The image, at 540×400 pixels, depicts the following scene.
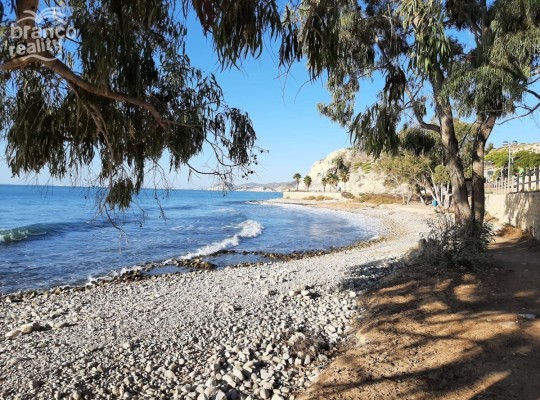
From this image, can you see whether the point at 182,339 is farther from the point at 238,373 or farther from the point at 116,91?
the point at 116,91

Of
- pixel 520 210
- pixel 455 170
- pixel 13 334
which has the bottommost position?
pixel 13 334

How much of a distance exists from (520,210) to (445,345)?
11528 mm

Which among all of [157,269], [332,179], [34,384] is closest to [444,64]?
[34,384]

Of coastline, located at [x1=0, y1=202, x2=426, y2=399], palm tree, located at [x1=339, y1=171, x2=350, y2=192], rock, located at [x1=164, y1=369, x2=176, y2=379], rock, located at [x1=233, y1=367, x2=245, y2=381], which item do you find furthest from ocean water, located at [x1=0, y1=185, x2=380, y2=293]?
palm tree, located at [x1=339, y1=171, x2=350, y2=192]

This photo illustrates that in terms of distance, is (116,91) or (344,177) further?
(344,177)

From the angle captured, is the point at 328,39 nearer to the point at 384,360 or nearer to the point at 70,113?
the point at 70,113

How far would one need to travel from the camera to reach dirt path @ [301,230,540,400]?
3604 millimetres

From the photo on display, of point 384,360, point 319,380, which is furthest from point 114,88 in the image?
point 384,360

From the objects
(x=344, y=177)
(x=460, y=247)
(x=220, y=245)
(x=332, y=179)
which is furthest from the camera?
(x=332, y=179)

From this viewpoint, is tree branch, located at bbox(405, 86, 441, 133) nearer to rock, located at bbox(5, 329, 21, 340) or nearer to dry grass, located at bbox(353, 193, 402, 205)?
rock, located at bbox(5, 329, 21, 340)

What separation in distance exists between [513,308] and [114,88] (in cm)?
589

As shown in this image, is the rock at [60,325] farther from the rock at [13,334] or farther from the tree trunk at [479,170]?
the tree trunk at [479,170]

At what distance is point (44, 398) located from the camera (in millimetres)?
3834

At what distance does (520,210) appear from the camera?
1371 centimetres
